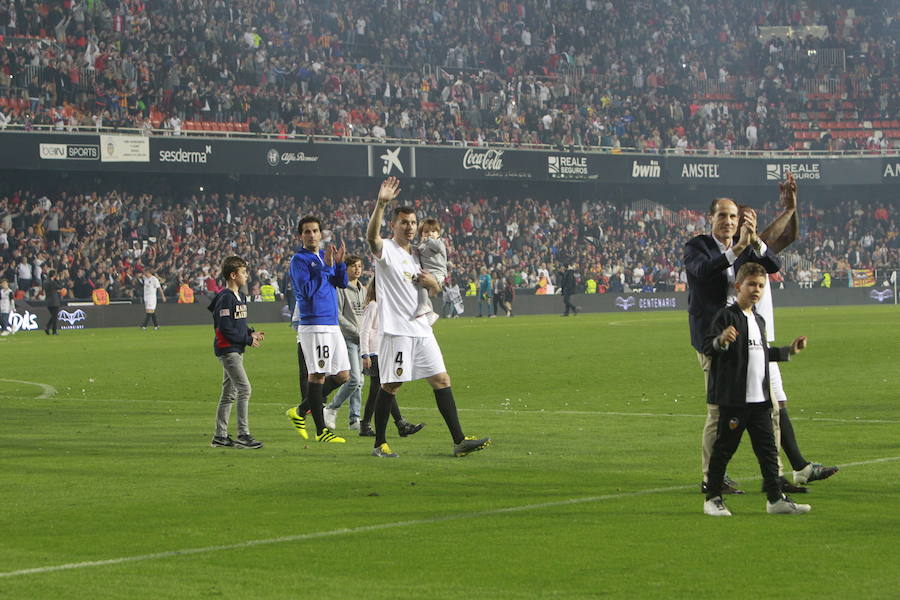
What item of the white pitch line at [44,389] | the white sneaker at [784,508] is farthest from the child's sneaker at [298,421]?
the white pitch line at [44,389]

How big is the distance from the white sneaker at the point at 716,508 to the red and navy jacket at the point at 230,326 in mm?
5911

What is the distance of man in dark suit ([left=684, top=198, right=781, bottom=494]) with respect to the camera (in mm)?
9086

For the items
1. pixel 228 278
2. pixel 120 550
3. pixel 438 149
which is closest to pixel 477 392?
pixel 228 278

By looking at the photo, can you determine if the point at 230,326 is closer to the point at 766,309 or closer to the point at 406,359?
the point at 406,359

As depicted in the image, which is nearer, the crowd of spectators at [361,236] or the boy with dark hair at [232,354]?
the boy with dark hair at [232,354]

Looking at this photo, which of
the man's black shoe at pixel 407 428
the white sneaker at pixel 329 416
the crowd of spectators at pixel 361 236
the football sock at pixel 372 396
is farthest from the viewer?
the crowd of spectators at pixel 361 236

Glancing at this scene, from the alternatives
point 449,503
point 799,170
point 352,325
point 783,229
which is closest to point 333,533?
point 449,503

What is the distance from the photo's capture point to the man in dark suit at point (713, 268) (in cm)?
909

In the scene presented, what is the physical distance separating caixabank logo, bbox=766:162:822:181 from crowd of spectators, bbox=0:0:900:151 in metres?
2.08

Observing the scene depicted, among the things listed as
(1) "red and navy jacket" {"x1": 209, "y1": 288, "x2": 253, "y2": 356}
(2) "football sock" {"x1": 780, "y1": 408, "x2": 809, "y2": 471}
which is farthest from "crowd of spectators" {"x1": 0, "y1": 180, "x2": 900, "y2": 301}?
(2) "football sock" {"x1": 780, "y1": 408, "x2": 809, "y2": 471}

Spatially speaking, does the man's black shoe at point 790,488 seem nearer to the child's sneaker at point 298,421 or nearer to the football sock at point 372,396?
the football sock at point 372,396

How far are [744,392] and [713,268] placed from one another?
1.01m

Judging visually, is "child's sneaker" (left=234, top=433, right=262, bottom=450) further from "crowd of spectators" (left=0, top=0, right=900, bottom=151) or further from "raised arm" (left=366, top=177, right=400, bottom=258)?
"crowd of spectators" (left=0, top=0, right=900, bottom=151)

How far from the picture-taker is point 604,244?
6425 cm
